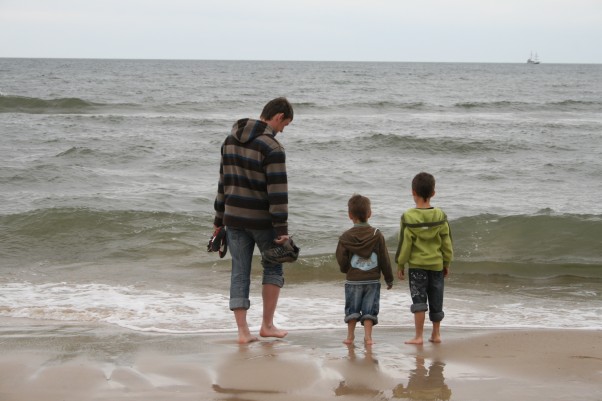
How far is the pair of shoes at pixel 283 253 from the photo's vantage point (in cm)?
527

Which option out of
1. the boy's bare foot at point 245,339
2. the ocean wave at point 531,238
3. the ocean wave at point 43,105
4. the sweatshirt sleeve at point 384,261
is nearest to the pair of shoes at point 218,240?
the boy's bare foot at point 245,339

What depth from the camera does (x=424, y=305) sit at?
5.61 meters

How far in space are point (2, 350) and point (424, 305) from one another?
2.83m

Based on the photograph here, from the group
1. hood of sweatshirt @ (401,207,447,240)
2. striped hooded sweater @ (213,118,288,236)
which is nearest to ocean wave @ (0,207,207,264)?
striped hooded sweater @ (213,118,288,236)

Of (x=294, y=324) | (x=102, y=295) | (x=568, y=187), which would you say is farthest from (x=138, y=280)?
(x=568, y=187)

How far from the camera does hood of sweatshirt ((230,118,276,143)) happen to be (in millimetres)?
5211

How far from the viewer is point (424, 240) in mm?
5477

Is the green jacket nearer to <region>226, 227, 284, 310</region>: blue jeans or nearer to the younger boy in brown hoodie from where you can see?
the younger boy in brown hoodie

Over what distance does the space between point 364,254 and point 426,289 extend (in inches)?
22.5

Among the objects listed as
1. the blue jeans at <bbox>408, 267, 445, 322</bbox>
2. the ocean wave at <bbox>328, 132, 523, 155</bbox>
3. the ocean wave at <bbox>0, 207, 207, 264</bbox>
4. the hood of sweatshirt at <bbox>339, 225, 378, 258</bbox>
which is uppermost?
the hood of sweatshirt at <bbox>339, 225, 378, 258</bbox>

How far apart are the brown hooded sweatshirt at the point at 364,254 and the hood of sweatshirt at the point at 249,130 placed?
89cm

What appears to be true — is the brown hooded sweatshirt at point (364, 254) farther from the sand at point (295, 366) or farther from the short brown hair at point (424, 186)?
the sand at point (295, 366)

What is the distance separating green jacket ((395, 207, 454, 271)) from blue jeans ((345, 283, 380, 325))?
247mm

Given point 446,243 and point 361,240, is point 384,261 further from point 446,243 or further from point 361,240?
point 446,243
